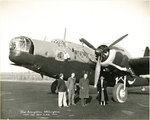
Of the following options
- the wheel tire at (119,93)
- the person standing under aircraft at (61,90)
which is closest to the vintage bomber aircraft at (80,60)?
the wheel tire at (119,93)

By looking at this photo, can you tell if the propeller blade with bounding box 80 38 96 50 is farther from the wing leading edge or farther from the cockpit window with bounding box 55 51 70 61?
the wing leading edge

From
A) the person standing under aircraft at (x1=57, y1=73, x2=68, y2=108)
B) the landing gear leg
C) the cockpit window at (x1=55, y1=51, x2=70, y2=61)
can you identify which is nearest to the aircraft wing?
the landing gear leg

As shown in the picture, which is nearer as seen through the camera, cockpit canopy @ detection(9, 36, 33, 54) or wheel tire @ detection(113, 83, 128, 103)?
cockpit canopy @ detection(9, 36, 33, 54)

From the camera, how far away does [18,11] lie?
11.4 metres

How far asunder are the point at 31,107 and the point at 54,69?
78.5 inches

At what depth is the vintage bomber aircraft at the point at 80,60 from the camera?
34.4 ft

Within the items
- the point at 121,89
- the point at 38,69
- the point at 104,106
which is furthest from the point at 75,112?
the point at 121,89

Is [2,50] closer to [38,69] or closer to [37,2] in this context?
[38,69]

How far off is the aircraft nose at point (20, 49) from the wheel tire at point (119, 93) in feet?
14.7

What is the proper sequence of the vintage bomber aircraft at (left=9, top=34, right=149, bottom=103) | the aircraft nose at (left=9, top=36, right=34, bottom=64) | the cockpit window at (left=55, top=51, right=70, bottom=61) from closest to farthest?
the aircraft nose at (left=9, top=36, right=34, bottom=64), the vintage bomber aircraft at (left=9, top=34, right=149, bottom=103), the cockpit window at (left=55, top=51, right=70, bottom=61)

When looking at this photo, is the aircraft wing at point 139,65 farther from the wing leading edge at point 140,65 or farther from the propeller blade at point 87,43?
the propeller blade at point 87,43

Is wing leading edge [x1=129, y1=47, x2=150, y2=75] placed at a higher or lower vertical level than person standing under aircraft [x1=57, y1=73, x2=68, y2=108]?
higher

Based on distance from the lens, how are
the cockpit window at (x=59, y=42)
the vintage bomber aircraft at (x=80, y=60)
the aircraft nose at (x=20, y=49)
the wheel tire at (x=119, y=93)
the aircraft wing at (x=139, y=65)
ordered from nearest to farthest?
the aircraft nose at (x=20, y=49) < the vintage bomber aircraft at (x=80, y=60) < the cockpit window at (x=59, y=42) < the wheel tire at (x=119, y=93) < the aircraft wing at (x=139, y=65)

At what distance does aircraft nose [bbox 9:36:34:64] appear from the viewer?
33.9ft
